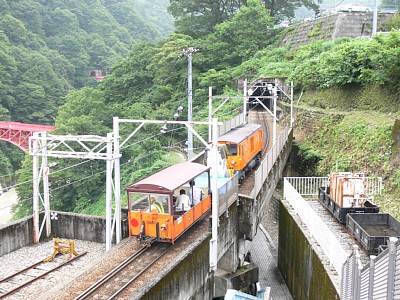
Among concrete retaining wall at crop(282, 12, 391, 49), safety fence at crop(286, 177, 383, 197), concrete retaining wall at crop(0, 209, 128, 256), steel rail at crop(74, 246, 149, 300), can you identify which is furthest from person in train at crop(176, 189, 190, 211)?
concrete retaining wall at crop(282, 12, 391, 49)

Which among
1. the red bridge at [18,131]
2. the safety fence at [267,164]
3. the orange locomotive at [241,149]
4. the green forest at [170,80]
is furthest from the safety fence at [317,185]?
the red bridge at [18,131]

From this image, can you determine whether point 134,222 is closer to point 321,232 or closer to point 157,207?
point 157,207

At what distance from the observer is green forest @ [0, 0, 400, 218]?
2319 centimetres

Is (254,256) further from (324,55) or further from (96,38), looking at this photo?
(96,38)

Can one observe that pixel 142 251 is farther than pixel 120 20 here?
No

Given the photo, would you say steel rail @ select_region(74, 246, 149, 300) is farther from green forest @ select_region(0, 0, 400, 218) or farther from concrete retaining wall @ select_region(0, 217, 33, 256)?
concrete retaining wall @ select_region(0, 217, 33, 256)

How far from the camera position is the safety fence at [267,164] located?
16766mm

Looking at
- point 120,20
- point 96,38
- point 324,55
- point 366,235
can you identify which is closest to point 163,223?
point 366,235

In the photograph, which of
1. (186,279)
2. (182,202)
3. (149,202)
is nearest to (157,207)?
(149,202)

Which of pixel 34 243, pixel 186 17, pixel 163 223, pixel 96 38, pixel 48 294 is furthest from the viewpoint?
pixel 96 38

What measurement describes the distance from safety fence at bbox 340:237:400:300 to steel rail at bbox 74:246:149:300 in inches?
219

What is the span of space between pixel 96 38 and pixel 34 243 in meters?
68.5

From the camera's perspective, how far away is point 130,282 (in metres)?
10.8

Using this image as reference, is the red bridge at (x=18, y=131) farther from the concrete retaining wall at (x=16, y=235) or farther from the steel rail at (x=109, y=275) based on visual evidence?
the steel rail at (x=109, y=275)
